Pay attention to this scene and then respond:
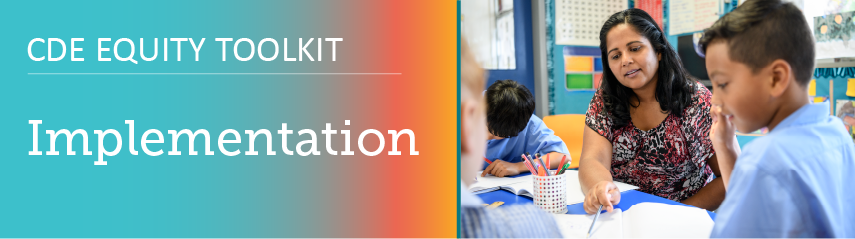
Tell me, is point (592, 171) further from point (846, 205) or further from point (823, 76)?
point (823, 76)

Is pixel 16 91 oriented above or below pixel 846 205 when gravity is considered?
above

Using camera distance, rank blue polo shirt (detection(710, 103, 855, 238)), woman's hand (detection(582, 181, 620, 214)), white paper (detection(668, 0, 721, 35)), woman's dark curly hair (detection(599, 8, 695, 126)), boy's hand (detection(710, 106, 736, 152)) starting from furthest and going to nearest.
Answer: white paper (detection(668, 0, 721, 35))
woman's dark curly hair (detection(599, 8, 695, 126))
woman's hand (detection(582, 181, 620, 214))
boy's hand (detection(710, 106, 736, 152))
blue polo shirt (detection(710, 103, 855, 238))

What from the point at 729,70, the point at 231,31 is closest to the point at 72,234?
the point at 231,31

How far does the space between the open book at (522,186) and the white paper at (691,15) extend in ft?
4.30

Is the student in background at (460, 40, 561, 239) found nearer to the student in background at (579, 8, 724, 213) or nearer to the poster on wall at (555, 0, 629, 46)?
the student in background at (579, 8, 724, 213)

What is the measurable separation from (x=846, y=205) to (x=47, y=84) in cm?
75

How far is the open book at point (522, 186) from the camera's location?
1.18 metres

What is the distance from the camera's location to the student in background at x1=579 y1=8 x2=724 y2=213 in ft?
4.13

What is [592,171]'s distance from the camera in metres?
1.23

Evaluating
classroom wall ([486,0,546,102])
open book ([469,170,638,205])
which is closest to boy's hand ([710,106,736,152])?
open book ([469,170,638,205])

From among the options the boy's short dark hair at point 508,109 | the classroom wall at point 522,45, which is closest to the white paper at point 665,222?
the boy's short dark hair at point 508,109

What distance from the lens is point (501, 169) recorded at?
1470mm

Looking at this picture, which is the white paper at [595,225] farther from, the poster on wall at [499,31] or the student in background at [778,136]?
the poster on wall at [499,31]

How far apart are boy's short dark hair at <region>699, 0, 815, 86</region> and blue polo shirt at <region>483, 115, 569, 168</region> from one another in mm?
1175
